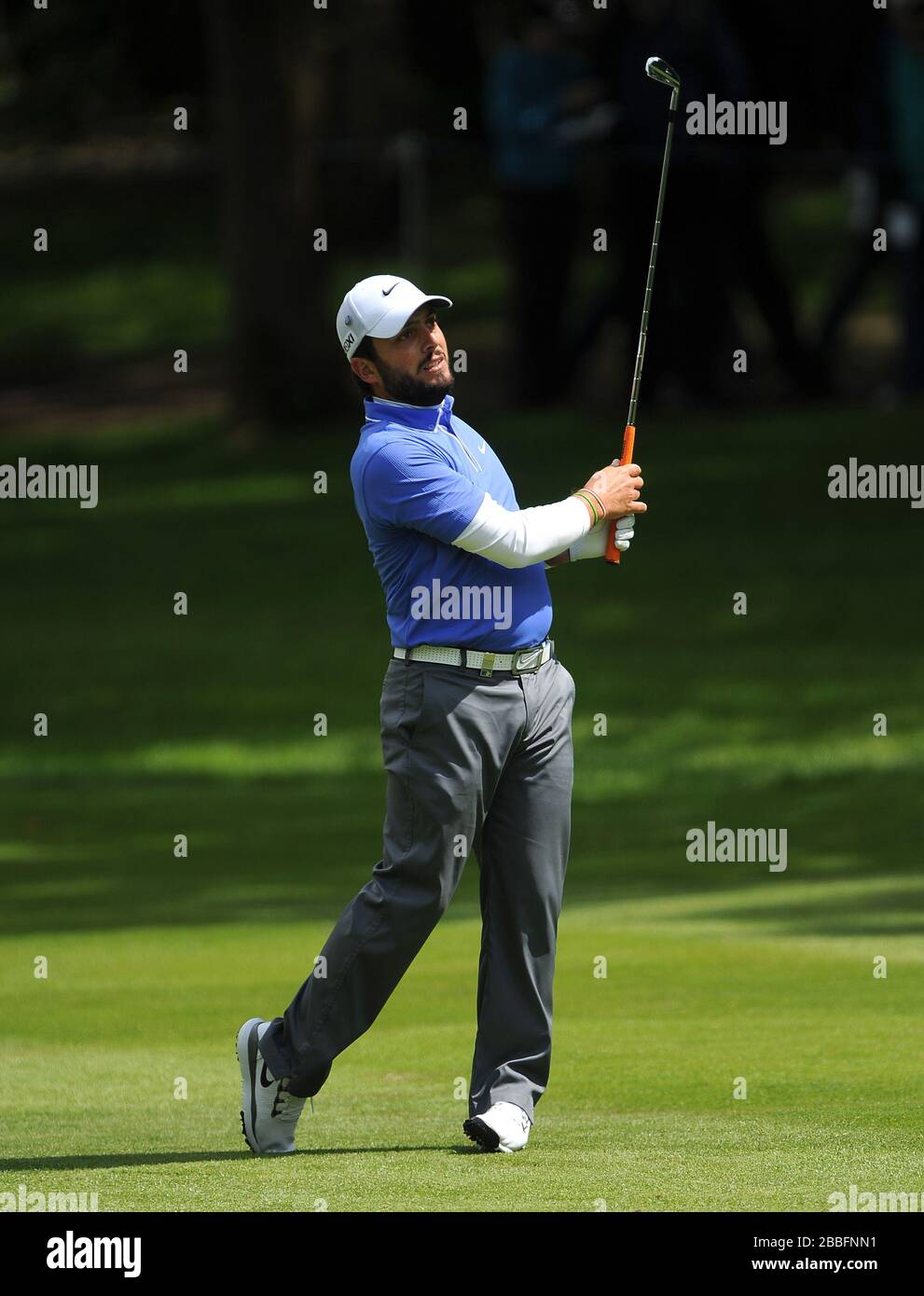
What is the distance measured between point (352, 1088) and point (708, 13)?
1401cm

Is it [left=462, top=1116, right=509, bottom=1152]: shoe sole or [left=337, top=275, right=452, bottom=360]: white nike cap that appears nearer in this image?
[left=462, top=1116, right=509, bottom=1152]: shoe sole

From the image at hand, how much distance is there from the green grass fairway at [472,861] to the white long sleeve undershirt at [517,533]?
1.42 meters

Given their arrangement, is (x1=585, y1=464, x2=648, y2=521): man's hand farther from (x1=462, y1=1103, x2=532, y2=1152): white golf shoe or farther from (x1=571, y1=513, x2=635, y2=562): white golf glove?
(x1=462, y1=1103, x2=532, y2=1152): white golf shoe

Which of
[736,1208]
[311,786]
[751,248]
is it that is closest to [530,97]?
[751,248]

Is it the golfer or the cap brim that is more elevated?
the cap brim

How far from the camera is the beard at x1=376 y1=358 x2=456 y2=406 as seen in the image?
668cm

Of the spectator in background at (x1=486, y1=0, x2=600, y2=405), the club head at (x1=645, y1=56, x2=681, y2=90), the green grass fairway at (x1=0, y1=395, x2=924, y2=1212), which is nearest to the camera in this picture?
the green grass fairway at (x1=0, y1=395, x2=924, y2=1212)

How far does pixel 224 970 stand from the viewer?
998 cm

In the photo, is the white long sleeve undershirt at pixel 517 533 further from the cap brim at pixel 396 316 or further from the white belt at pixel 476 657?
the cap brim at pixel 396 316

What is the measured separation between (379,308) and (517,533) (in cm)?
68

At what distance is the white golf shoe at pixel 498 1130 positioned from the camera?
6438mm

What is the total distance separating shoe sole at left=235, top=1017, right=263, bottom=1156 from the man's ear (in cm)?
162

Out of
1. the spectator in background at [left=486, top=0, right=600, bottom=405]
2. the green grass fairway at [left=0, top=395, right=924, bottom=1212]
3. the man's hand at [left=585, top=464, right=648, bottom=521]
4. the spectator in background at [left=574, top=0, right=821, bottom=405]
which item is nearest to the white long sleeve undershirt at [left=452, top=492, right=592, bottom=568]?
the man's hand at [left=585, top=464, right=648, bottom=521]

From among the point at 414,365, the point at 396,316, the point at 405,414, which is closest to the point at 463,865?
the point at 405,414
